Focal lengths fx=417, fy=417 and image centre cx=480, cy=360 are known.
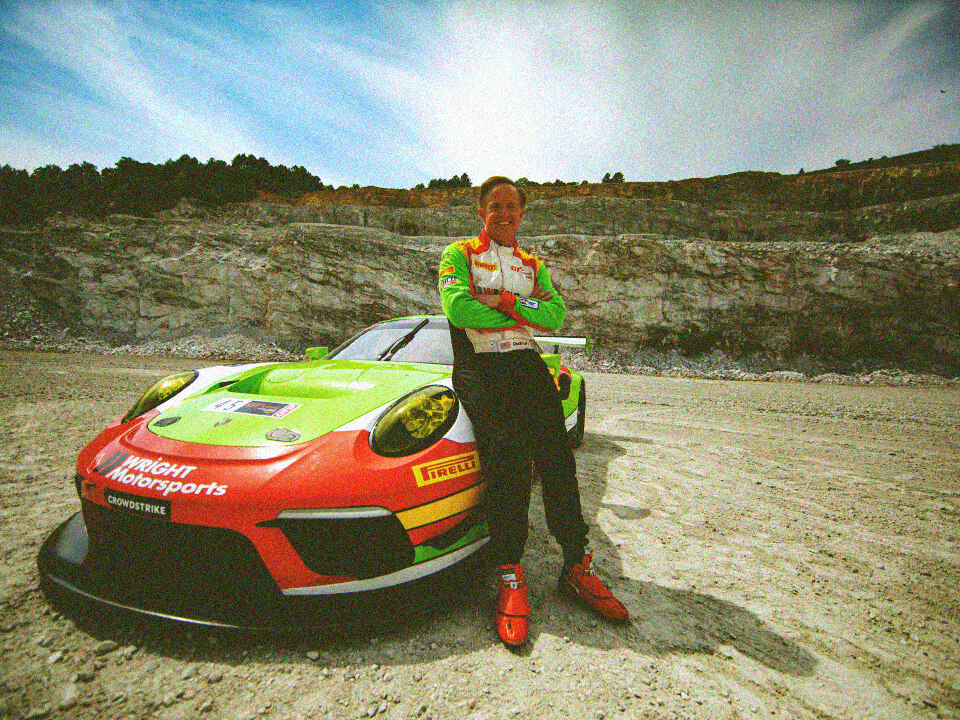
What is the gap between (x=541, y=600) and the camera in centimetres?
181

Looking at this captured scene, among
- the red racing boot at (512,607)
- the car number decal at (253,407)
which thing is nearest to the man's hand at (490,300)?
the car number decal at (253,407)

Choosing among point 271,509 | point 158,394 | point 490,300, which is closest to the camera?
point 271,509

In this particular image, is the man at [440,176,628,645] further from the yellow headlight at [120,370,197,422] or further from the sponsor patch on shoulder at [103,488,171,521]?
the yellow headlight at [120,370,197,422]

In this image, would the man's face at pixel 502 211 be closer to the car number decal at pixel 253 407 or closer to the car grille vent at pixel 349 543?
the car number decal at pixel 253 407

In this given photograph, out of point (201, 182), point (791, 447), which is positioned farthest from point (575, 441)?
point (201, 182)

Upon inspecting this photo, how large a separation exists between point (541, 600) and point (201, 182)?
97.1ft

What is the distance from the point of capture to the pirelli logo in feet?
5.08

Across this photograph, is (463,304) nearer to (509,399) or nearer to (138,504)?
(509,399)

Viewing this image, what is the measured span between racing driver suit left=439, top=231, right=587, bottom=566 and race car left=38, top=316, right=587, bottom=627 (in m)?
0.11

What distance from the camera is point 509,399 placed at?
5.95 feet

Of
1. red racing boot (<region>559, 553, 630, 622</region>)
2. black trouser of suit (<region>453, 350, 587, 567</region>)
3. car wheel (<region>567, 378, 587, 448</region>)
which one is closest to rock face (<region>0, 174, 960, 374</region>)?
car wheel (<region>567, 378, 587, 448</region>)

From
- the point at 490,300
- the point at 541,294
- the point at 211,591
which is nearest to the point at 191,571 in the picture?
the point at 211,591

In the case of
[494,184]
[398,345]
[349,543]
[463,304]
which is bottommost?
[349,543]

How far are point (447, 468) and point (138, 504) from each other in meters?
1.05
